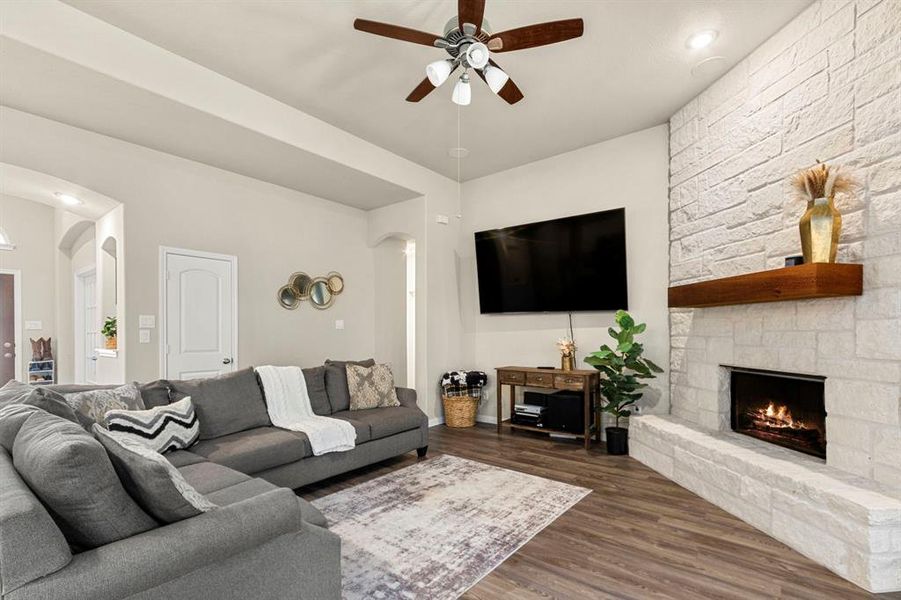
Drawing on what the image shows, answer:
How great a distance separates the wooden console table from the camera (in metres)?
4.30

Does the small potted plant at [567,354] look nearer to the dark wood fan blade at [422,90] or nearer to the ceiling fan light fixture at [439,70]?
the dark wood fan blade at [422,90]

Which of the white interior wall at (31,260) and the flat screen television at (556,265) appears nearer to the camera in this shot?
the flat screen television at (556,265)

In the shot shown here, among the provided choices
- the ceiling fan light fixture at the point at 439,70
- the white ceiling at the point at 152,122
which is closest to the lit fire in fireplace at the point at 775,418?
the ceiling fan light fixture at the point at 439,70

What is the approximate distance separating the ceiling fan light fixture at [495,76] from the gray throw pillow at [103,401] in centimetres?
296

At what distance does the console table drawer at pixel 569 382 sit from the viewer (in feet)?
14.3

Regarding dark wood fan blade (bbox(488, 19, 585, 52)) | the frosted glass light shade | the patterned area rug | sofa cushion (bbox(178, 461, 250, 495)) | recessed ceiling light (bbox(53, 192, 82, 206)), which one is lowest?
the patterned area rug

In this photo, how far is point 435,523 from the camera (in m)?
2.74

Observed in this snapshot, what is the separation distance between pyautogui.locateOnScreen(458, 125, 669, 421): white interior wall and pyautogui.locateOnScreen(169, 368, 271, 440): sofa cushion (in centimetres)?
295

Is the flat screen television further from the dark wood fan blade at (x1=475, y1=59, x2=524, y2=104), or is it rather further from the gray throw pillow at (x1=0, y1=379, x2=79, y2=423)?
the gray throw pillow at (x1=0, y1=379, x2=79, y2=423)

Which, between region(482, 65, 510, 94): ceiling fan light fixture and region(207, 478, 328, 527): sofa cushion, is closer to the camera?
region(207, 478, 328, 527): sofa cushion

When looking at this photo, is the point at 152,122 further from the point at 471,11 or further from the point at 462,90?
the point at 471,11

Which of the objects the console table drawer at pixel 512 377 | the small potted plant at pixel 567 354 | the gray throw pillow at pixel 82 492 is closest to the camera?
the gray throw pillow at pixel 82 492

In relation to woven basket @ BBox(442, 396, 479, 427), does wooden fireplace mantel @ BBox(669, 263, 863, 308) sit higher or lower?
higher

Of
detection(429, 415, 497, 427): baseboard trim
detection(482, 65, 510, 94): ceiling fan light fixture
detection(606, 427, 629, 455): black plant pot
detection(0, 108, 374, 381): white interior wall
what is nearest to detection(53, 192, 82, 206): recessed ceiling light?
detection(0, 108, 374, 381): white interior wall
